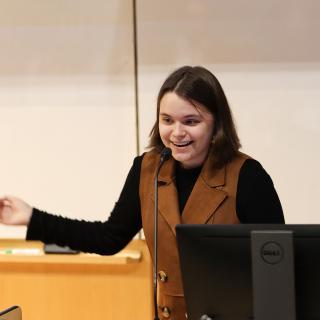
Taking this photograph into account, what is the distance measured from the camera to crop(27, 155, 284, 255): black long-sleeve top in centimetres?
178

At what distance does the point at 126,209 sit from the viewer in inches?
78.2

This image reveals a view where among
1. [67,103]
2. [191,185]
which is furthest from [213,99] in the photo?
[67,103]

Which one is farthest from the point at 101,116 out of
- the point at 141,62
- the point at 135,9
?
the point at 135,9

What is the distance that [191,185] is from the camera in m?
1.91

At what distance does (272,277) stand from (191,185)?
0.65 metres

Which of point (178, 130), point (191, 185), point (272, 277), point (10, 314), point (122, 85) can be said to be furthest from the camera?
point (122, 85)

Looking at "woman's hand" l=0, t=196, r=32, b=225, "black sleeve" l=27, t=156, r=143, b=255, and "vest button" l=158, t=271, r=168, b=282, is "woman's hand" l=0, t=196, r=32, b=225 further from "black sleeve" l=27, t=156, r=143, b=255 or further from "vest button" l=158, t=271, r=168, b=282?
"vest button" l=158, t=271, r=168, b=282

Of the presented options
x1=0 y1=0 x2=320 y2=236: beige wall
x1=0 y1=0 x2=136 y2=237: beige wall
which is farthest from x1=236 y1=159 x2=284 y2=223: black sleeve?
x1=0 y1=0 x2=136 y2=237: beige wall

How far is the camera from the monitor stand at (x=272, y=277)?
4.23ft

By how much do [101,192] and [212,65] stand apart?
79 centimetres

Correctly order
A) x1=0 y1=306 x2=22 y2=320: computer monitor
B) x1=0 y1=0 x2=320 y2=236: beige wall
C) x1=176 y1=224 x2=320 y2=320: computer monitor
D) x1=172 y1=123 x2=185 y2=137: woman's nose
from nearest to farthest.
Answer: x1=176 y1=224 x2=320 y2=320: computer monitor
x1=0 y1=306 x2=22 y2=320: computer monitor
x1=172 y1=123 x2=185 y2=137: woman's nose
x1=0 y1=0 x2=320 y2=236: beige wall

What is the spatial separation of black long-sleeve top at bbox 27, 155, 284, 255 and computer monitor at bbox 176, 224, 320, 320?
1.50ft

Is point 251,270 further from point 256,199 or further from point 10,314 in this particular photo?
point 10,314

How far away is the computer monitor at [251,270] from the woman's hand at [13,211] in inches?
25.9
